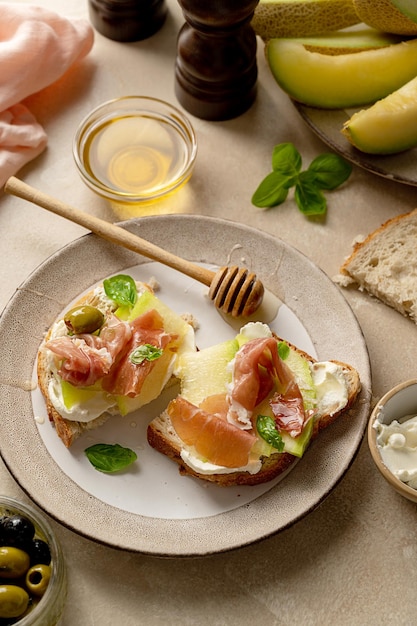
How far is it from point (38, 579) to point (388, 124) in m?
1.87

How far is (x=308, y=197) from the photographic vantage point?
2.97 metres

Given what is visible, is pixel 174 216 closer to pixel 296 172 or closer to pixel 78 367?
pixel 296 172

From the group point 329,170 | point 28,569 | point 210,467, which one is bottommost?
point 28,569

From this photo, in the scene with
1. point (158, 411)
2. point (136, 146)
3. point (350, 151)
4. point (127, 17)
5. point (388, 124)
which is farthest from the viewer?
point (127, 17)

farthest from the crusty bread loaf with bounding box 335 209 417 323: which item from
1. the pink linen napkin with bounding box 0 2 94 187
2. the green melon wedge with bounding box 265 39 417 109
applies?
the pink linen napkin with bounding box 0 2 94 187

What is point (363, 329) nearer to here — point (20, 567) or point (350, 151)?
point (350, 151)

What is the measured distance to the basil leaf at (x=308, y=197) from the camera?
9.71 ft

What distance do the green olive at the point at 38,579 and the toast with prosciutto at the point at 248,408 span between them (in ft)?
1.59

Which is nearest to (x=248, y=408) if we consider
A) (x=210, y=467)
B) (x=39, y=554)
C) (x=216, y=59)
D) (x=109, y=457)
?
(x=210, y=467)

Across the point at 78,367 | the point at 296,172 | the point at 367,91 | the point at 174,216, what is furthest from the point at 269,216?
the point at 78,367

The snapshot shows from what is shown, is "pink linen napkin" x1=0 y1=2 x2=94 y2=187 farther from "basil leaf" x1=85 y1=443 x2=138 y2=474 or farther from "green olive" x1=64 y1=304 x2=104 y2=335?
"basil leaf" x1=85 y1=443 x2=138 y2=474

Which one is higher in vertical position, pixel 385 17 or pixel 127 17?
pixel 385 17

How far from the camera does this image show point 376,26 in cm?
297

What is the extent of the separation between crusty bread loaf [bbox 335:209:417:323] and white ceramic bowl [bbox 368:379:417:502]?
41 centimetres
